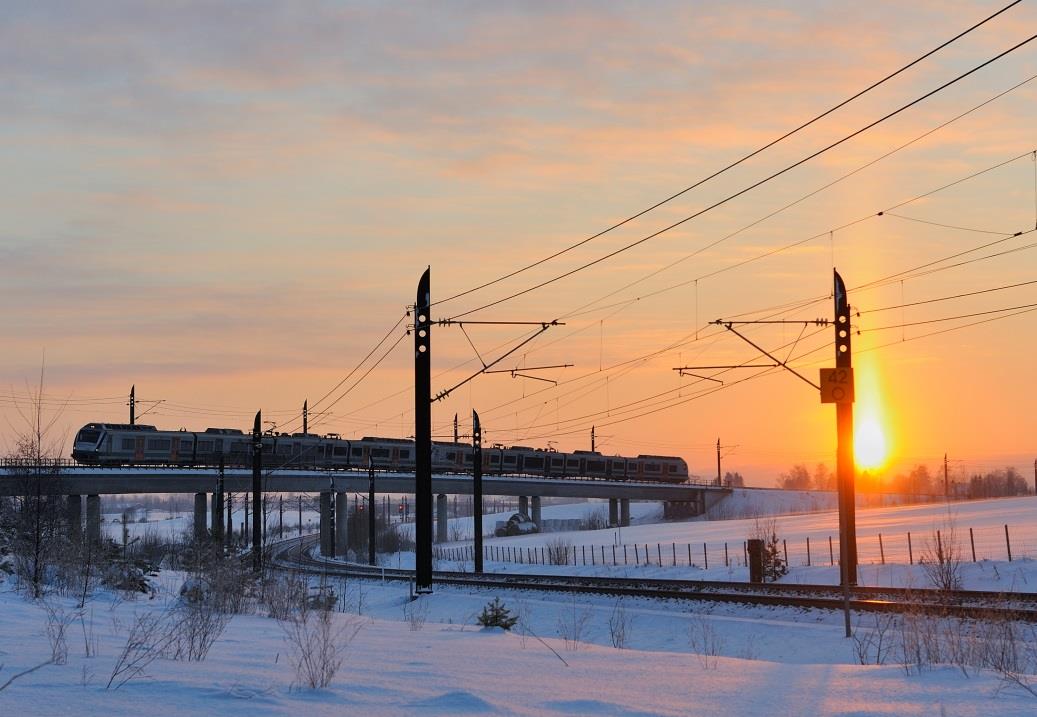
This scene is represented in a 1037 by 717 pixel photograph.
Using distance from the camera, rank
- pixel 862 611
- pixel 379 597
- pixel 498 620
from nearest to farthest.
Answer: pixel 498 620, pixel 862 611, pixel 379 597

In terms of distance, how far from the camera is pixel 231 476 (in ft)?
288

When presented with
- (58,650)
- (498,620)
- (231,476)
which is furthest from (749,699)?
(231,476)

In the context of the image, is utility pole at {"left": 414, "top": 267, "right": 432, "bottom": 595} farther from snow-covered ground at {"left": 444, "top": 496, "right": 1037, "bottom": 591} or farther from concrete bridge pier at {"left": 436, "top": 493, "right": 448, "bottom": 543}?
concrete bridge pier at {"left": 436, "top": 493, "right": 448, "bottom": 543}

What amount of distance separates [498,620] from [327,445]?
78.9m

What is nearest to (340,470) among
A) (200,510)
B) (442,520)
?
(200,510)

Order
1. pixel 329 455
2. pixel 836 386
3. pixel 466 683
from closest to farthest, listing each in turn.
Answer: pixel 466 683 → pixel 836 386 → pixel 329 455

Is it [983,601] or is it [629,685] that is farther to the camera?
[983,601]

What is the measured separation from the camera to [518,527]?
118m

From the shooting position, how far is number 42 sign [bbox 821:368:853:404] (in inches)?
631

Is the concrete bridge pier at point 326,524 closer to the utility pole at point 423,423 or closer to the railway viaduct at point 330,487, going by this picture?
the railway viaduct at point 330,487

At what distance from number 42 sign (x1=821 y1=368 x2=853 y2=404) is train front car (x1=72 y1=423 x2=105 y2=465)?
72.8 m

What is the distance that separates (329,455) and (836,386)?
82093 mm

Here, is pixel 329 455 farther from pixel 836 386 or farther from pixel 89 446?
pixel 836 386

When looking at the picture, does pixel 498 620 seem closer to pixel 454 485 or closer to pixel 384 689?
pixel 384 689
